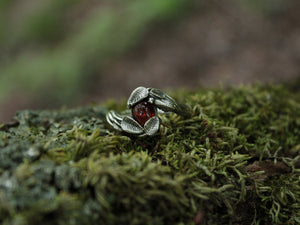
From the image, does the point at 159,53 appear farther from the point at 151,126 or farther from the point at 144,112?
the point at 151,126

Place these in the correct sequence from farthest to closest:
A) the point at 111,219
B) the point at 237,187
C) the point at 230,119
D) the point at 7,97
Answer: the point at 7,97 < the point at 230,119 < the point at 237,187 < the point at 111,219

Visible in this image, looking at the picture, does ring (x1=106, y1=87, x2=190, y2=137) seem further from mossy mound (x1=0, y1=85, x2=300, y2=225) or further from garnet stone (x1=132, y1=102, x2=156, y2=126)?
mossy mound (x1=0, y1=85, x2=300, y2=225)

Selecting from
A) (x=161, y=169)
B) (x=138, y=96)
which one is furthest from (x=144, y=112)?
(x=161, y=169)

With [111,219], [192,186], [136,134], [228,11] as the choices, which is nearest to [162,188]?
[192,186]

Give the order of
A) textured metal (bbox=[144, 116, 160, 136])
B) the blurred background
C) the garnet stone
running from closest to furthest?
textured metal (bbox=[144, 116, 160, 136]) → the garnet stone → the blurred background

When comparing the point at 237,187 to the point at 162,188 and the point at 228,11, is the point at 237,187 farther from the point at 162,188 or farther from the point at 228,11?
the point at 228,11

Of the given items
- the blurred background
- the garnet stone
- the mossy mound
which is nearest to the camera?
the mossy mound

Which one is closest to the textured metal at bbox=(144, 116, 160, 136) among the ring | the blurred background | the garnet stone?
the ring

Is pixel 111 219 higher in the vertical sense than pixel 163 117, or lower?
lower
